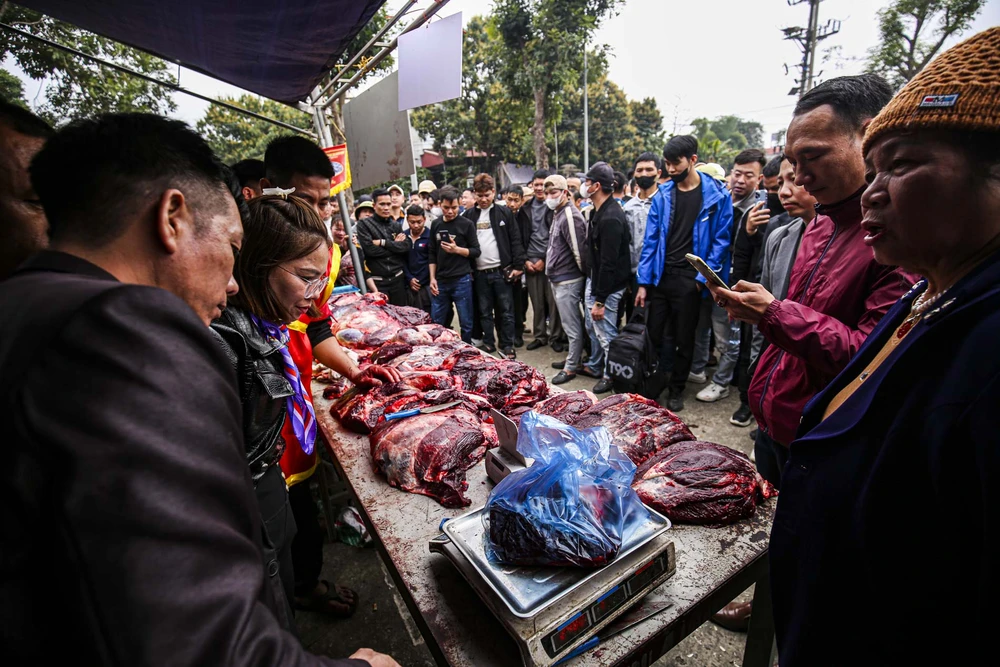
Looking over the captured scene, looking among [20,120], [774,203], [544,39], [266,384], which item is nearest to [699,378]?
[774,203]

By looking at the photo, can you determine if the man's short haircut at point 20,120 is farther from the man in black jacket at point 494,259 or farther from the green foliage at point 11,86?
the man in black jacket at point 494,259

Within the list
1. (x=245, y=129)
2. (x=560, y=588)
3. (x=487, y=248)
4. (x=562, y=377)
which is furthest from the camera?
(x=245, y=129)

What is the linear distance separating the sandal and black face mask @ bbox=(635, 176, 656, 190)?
5040 millimetres

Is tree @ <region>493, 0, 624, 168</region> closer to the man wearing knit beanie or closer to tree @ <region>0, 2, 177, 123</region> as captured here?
tree @ <region>0, 2, 177, 123</region>

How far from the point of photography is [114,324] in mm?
597

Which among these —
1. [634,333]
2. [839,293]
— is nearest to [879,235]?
[839,293]

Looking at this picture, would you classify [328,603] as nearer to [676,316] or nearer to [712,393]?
[676,316]

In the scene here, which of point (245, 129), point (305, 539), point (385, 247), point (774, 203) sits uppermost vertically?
point (245, 129)

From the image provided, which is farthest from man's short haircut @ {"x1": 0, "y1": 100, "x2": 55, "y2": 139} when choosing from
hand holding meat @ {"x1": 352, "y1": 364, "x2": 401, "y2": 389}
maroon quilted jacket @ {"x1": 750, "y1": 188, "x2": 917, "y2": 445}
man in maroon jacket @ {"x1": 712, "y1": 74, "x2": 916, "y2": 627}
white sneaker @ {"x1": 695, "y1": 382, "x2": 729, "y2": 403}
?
white sneaker @ {"x1": 695, "y1": 382, "x2": 729, "y2": 403}

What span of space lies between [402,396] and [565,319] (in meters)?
3.46

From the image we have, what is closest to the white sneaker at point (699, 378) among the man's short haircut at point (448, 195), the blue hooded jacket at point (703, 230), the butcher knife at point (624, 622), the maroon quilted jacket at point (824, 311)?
the blue hooded jacket at point (703, 230)

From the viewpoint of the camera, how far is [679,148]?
420 cm

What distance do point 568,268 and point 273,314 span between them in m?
4.31

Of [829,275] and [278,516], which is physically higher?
[829,275]
